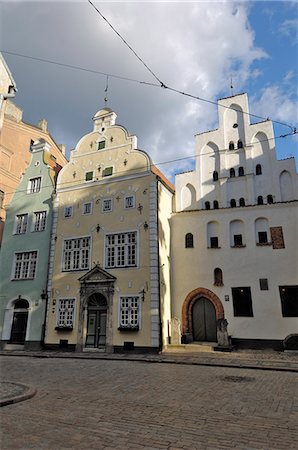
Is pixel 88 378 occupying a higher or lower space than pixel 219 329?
lower

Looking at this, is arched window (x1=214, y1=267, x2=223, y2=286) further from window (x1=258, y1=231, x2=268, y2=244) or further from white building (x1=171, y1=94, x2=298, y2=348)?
window (x1=258, y1=231, x2=268, y2=244)

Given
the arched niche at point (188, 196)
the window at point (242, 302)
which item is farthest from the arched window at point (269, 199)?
the window at point (242, 302)

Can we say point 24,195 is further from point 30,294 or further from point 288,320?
point 288,320

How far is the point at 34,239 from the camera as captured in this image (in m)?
23.1

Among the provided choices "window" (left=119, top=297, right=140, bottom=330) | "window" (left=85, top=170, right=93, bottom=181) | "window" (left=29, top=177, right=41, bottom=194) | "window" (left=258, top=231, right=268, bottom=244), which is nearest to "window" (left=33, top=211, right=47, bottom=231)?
"window" (left=29, top=177, right=41, bottom=194)

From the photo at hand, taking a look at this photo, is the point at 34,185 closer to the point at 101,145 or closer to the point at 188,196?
the point at 101,145

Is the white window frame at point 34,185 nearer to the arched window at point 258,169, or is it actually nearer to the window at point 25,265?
the window at point 25,265

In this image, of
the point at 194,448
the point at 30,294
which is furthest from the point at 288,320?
the point at 30,294

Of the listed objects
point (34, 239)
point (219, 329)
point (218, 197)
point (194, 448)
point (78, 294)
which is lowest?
point (194, 448)

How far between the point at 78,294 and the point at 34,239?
18.8 ft

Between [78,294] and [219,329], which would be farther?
[78,294]

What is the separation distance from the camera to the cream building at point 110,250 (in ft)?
61.0

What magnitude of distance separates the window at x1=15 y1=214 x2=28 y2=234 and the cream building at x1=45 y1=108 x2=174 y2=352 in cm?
282

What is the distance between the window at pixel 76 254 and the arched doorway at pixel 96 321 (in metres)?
2.23
